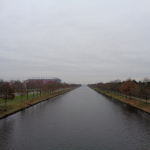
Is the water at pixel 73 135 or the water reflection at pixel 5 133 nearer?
the water at pixel 73 135

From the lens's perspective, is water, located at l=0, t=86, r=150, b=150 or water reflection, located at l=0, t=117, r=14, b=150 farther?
water reflection, located at l=0, t=117, r=14, b=150

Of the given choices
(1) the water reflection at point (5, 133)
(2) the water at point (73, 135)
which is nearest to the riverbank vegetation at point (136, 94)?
(2) the water at point (73, 135)

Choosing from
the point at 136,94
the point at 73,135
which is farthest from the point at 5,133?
the point at 136,94

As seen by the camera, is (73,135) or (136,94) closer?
(73,135)

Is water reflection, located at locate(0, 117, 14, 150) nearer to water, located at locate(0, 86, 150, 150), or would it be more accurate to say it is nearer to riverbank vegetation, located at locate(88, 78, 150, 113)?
water, located at locate(0, 86, 150, 150)

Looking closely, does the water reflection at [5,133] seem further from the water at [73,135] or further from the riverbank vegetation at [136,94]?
the riverbank vegetation at [136,94]

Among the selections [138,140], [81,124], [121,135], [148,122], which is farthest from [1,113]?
[148,122]

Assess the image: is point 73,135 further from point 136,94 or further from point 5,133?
point 136,94

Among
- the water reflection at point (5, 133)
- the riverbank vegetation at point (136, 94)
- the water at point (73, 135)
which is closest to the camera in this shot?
the water at point (73, 135)

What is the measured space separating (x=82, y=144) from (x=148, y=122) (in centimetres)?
1357

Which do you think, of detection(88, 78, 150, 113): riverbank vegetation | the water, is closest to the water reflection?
the water

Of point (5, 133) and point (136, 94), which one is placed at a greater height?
point (136, 94)

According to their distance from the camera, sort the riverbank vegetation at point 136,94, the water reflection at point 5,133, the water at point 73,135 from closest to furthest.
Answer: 1. the water at point 73,135
2. the water reflection at point 5,133
3. the riverbank vegetation at point 136,94

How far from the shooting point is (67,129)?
20.6 metres
